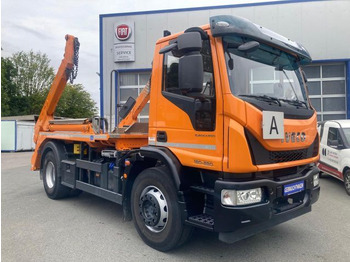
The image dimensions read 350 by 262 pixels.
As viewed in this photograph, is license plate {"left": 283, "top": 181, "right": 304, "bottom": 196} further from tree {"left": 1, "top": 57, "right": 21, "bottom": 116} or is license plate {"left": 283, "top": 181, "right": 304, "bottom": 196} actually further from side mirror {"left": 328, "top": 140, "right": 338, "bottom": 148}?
tree {"left": 1, "top": 57, "right": 21, "bottom": 116}

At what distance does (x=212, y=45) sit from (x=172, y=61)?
0.67m

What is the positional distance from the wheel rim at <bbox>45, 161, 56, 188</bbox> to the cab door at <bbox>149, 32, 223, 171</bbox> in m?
3.84

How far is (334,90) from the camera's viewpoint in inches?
507

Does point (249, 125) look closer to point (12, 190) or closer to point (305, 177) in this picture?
point (305, 177)

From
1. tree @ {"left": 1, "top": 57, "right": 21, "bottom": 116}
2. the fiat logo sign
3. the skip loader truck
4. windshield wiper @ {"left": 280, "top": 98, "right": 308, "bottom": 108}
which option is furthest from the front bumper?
tree @ {"left": 1, "top": 57, "right": 21, "bottom": 116}

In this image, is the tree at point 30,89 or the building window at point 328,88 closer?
the building window at point 328,88

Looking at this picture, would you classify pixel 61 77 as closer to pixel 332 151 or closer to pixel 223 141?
pixel 223 141

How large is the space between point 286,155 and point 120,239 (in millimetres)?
2610

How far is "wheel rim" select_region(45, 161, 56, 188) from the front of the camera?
22.0 ft

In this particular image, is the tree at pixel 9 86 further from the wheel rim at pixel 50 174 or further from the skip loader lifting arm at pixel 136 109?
the skip loader lifting arm at pixel 136 109

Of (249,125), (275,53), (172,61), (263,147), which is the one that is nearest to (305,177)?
(263,147)

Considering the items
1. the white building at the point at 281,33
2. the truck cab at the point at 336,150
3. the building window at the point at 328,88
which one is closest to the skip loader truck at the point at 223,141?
the truck cab at the point at 336,150

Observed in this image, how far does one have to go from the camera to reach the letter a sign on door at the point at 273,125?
3.14 meters

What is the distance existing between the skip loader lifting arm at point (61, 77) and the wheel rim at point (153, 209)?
166 inches
